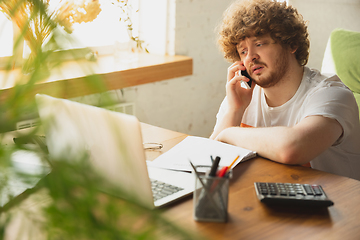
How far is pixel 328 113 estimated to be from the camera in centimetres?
141

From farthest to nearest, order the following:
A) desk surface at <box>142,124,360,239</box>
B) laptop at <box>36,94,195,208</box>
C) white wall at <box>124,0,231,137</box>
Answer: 1. white wall at <box>124,0,231,137</box>
2. desk surface at <box>142,124,360,239</box>
3. laptop at <box>36,94,195,208</box>

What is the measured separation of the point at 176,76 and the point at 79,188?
2612 mm

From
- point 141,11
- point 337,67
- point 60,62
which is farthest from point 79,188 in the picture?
A: point 141,11

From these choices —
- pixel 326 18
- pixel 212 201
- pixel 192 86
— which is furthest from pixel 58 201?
pixel 326 18

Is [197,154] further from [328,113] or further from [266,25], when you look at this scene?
[266,25]

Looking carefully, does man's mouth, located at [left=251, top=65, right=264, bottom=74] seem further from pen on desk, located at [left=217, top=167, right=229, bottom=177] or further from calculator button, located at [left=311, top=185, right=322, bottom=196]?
pen on desk, located at [left=217, top=167, right=229, bottom=177]

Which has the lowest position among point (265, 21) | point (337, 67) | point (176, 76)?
point (176, 76)

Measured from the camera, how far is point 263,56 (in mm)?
1694

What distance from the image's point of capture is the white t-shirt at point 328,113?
1.46 metres

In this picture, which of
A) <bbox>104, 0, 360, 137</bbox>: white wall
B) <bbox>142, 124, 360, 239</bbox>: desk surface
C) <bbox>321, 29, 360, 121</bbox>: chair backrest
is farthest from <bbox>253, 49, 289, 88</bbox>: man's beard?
<bbox>104, 0, 360, 137</bbox>: white wall

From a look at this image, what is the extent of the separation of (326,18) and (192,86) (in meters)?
1.50

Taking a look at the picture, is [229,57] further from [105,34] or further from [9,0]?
[9,0]

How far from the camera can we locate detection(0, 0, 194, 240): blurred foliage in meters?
0.10

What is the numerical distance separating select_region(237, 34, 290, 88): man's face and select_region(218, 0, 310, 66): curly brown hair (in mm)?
28
